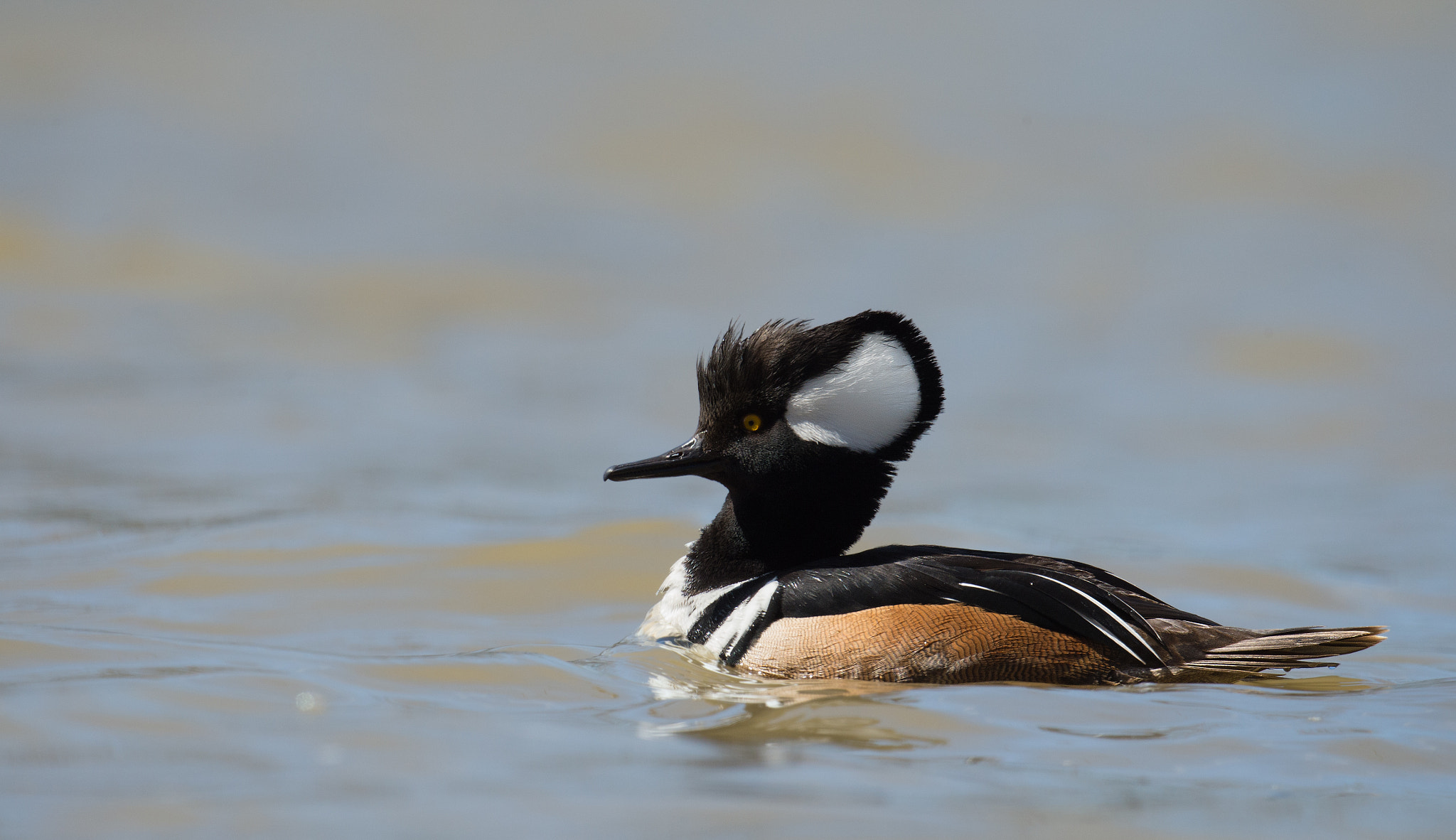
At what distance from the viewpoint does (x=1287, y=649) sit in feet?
16.6

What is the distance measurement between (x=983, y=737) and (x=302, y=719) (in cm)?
211

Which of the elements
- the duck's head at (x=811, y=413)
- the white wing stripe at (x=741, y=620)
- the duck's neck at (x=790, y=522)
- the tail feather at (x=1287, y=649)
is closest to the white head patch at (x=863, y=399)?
the duck's head at (x=811, y=413)

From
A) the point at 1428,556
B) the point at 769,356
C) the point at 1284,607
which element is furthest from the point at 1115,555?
the point at 769,356

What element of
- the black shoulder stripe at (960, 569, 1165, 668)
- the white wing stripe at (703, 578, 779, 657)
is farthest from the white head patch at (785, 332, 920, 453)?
the black shoulder stripe at (960, 569, 1165, 668)

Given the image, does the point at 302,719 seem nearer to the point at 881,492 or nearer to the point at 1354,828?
the point at 881,492

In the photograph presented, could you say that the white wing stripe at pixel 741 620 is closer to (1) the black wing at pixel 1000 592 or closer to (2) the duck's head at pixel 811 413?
(1) the black wing at pixel 1000 592

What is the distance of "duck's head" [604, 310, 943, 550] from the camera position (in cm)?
565

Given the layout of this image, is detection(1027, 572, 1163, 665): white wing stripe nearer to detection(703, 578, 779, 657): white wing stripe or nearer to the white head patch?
the white head patch

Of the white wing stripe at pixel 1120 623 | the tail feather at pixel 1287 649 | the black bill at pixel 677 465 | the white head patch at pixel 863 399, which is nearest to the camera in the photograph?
the tail feather at pixel 1287 649

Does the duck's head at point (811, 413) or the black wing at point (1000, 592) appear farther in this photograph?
the duck's head at point (811, 413)

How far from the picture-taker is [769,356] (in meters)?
5.80

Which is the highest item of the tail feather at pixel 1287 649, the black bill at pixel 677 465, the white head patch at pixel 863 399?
the white head patch at pixel 863 399

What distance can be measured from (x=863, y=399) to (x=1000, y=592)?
3.05 ft

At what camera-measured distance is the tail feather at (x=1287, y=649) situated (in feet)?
16.4
